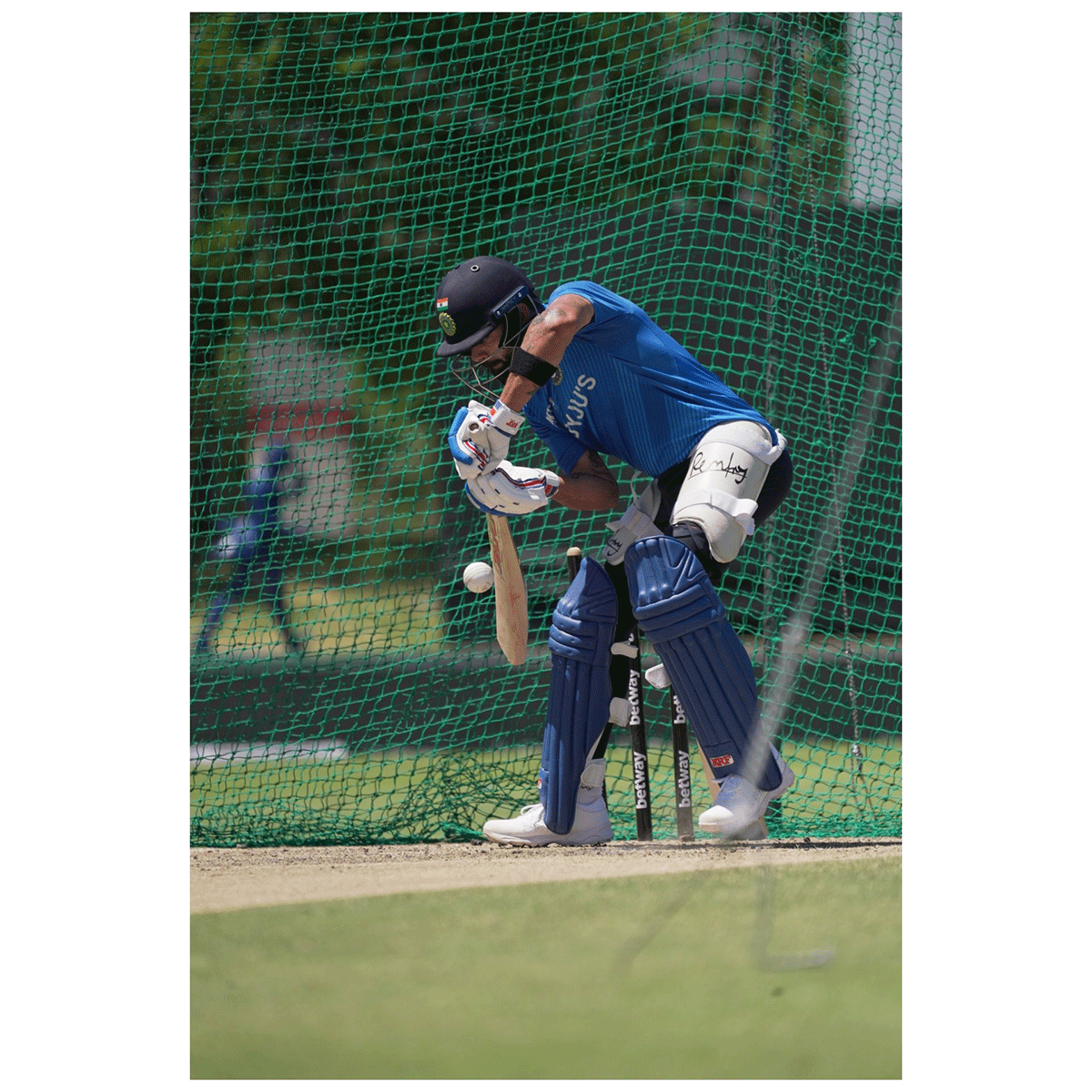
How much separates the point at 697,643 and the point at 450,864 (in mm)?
1159

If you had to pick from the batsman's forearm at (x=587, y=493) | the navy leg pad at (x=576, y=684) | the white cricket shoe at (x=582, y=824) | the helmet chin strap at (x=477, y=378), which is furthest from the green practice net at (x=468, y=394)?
the helmet chin strap at (x=477, y=378)

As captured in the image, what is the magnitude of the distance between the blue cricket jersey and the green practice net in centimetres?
102

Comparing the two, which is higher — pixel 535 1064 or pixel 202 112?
pixel 202 112

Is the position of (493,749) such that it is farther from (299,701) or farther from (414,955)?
(414,955)

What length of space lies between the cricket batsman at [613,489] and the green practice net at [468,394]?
0.89 metres

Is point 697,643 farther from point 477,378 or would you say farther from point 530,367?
point 477,378

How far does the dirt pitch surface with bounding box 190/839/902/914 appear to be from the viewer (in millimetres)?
3277

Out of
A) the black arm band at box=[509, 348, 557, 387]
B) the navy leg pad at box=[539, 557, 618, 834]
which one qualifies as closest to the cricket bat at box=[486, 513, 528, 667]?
the navy leg pad at box=[539, 557, 618, 834]

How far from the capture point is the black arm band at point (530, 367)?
9.82ft

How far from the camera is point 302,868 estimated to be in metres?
3.71

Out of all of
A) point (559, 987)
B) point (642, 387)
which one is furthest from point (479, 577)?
point (559, 987)

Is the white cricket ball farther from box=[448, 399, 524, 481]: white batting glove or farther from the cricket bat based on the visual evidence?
box=[448, 399, 524, 481]: white batting glove

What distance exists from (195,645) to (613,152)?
367 cm

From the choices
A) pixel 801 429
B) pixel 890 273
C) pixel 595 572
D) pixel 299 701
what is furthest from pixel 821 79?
pixel 299 701
